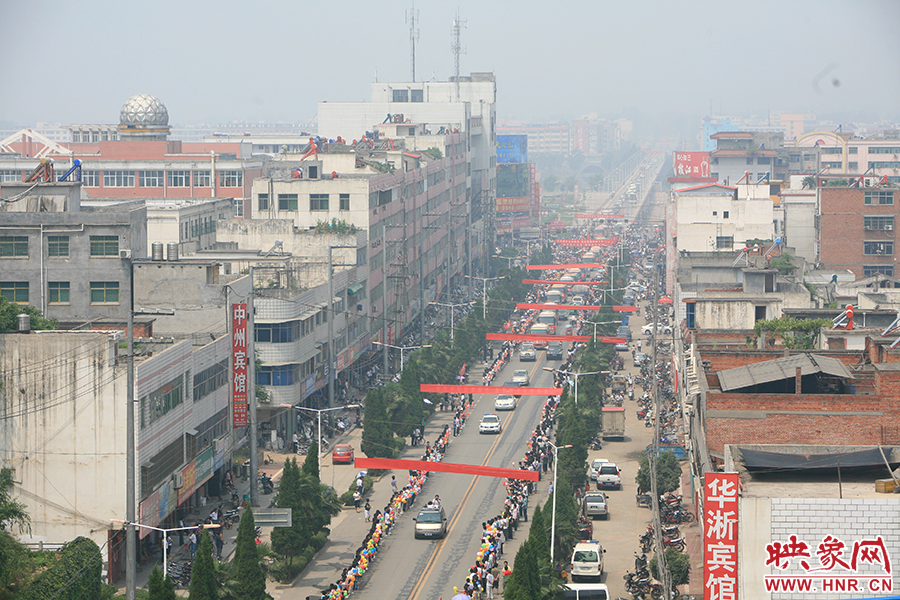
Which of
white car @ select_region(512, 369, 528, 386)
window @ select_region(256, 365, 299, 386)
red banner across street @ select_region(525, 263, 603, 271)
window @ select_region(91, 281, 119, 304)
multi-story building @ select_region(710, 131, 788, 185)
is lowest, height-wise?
white car @ select_region(512, 369, 528, 386)

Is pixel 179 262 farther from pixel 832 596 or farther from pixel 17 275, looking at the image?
pixel 832 596

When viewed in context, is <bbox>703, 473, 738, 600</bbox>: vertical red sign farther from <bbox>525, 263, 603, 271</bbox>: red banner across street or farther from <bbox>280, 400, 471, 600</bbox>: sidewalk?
<bbox>525, 263, 603, 271</bbox>: red banner across street

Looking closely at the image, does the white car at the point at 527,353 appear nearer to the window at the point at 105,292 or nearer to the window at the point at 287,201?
the window at the point at 287,201

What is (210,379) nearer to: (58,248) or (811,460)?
(58,248)

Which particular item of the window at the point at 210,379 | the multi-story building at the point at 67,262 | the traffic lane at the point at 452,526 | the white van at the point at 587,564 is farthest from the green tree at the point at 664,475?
the multi-story building at the point at 67,262

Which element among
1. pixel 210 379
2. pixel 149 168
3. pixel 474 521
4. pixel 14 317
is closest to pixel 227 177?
pixel 149 168

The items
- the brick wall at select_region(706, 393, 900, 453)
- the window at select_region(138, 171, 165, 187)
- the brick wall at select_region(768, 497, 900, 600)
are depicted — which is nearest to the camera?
the brick wall at select_region(768, 497, 900, 600)

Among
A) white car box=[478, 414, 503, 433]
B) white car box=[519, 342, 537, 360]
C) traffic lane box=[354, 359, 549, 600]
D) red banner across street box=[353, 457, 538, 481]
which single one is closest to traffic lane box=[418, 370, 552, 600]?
traffic lane box=[354, 359, 549, 600]
